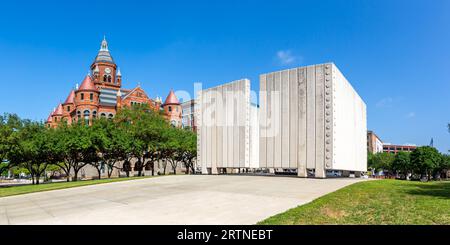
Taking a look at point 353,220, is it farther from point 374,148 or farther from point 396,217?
point 374,148

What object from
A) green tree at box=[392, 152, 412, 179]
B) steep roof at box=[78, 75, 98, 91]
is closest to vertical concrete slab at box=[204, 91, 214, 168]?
steep roof at box=[78, 75, 98, 91]

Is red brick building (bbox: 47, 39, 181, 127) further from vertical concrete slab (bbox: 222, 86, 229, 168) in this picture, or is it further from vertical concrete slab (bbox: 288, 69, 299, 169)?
vertical concrete slab (bbox: 288, 69, 299, 169)

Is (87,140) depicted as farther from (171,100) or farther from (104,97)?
(171,100)

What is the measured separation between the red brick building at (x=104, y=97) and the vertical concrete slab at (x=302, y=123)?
130ft

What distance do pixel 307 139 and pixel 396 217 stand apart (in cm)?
2052

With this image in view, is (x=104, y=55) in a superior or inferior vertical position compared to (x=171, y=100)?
superior

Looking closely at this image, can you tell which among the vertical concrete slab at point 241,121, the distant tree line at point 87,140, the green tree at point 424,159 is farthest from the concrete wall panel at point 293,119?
the green tree at point 424,159

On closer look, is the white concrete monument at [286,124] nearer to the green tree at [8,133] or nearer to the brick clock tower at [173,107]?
the green tree at [8,133]

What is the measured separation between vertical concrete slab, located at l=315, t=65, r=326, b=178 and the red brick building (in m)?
41.2

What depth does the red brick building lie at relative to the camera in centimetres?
6875

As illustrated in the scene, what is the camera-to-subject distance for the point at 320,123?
2891 centimetres

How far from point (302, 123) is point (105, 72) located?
208ft

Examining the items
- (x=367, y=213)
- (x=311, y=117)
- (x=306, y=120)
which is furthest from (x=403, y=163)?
(x=367, y=213)

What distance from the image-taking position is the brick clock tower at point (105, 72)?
78.5m
